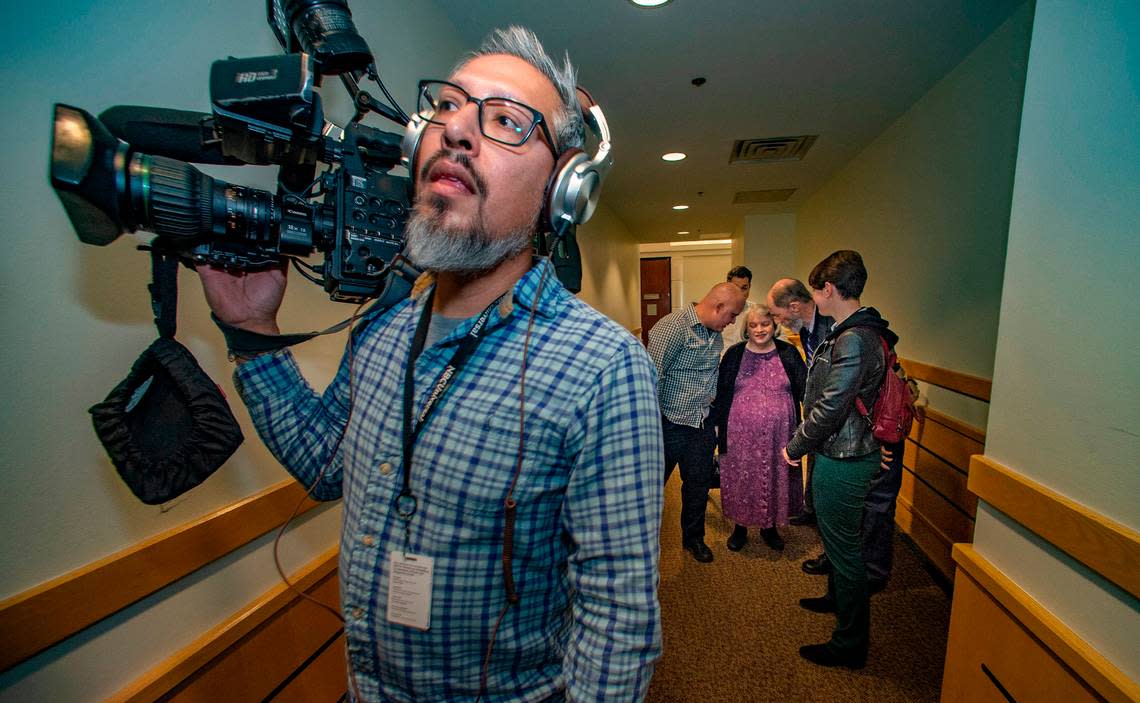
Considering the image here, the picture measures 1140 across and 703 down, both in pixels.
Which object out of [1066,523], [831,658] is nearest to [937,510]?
[831,658]

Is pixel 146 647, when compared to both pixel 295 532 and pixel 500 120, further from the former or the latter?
pixel 500 120

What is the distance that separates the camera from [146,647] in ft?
3.22

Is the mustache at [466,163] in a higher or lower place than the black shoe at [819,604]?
higher

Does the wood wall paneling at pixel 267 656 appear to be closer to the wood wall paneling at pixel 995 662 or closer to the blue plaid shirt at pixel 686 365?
the blue plaid shirt at pixel 686 365

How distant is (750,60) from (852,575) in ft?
8.74

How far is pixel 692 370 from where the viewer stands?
8.52ft

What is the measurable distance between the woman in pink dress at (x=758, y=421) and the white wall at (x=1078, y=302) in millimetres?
1318

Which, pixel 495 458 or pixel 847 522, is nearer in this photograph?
pixel 495 458

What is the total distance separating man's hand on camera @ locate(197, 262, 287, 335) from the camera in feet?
2.56

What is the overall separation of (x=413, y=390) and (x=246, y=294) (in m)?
0.35

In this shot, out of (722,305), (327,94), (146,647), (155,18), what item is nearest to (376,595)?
(146,647)

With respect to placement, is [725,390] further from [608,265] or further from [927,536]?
[608,265]

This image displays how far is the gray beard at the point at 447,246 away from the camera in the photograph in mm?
740

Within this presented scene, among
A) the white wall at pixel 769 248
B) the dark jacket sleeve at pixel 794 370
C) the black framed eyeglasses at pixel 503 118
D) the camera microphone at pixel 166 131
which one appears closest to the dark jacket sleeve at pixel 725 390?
the dark jacket sleeve at pixel 794 370
